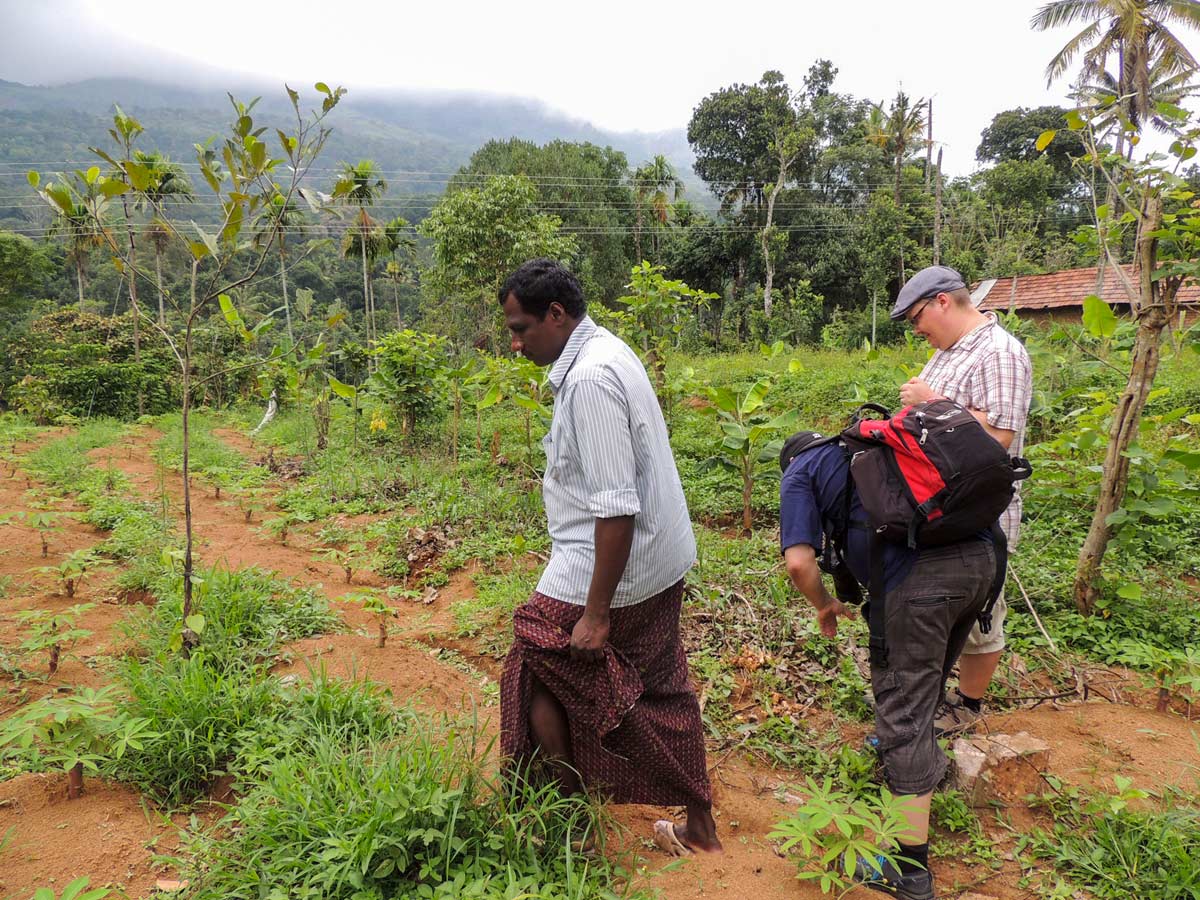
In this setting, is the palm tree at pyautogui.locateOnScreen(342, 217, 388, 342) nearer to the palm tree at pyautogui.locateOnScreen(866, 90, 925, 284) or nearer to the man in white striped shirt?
the palm tree at pyautogui.locateOnScreen(866, 90, 925, 284)

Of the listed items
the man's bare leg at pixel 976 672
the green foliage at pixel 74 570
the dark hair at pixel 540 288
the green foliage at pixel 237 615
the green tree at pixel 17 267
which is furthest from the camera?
the green tree at pixel 17 267

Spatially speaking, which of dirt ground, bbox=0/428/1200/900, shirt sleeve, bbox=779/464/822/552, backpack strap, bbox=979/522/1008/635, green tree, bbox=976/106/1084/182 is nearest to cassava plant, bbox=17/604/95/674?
dirt ground, bbox=0/428/1200/900

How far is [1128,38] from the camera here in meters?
16.8

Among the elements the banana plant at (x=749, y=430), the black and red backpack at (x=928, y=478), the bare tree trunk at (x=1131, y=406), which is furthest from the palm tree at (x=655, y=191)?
the black and red backpack at (x=928, y=478)

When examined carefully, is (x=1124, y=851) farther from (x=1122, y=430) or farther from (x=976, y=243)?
(x=976, y=243)

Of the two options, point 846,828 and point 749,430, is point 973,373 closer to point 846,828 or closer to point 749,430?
point 846,828

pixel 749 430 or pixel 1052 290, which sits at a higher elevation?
pixel 1052 290

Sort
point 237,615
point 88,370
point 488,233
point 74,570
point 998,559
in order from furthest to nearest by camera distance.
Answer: point 488,233, point 88,370, point 74,570, point 237,615, point 998,559

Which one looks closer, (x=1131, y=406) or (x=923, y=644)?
(x=923, y=644)

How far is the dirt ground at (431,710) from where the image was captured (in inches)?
76.9

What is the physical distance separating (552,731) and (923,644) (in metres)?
1.10

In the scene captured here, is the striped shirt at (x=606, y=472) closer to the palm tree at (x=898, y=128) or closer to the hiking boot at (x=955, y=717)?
the hiking boot at (x=955, y=717)

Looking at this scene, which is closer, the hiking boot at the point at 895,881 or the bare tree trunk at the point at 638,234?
the hiking boot at the point at 895,881

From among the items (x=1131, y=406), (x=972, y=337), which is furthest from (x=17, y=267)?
(x=1131, y=406)
